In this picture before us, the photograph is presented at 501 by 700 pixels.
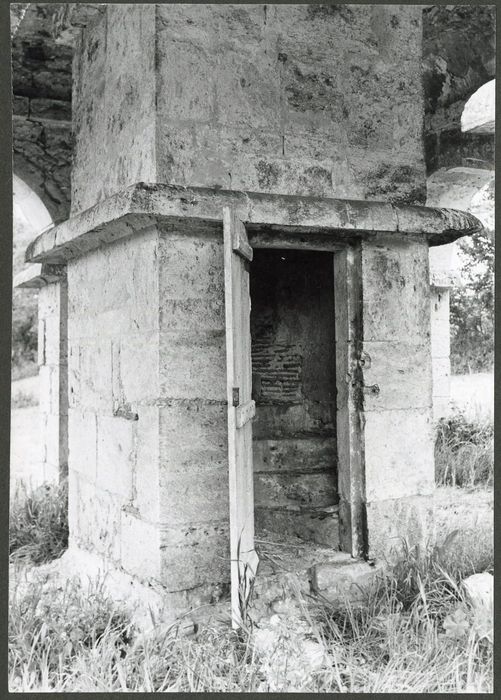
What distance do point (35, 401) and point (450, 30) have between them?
1092 centimetres

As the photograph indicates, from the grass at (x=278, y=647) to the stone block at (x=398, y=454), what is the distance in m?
0.51

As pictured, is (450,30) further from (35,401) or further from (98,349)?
(35,401)

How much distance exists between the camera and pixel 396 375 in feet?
14.3

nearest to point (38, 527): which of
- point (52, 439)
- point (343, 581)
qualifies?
point (52, 439)

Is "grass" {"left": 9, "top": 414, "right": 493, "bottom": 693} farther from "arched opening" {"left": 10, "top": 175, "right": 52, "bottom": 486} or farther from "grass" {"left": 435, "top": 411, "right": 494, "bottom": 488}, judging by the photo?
"arched opening" {"left": 10, "top": 175, "right": 52, "bottom": 486}

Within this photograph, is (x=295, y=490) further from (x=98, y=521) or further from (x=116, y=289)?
(x=116, y=289)

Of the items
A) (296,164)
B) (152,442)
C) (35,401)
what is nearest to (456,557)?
(152,442)

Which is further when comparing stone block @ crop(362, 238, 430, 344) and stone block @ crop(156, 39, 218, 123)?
stone block @ crop(362, 238, 430, 344)

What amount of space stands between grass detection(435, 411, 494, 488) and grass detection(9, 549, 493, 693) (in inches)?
132

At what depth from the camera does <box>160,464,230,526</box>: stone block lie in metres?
3.81

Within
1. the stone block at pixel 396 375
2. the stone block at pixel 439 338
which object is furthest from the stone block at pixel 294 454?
the stone block at pixel 439 338

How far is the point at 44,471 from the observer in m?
7.89

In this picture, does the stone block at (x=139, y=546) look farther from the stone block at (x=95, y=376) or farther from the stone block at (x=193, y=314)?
the stone block at (x=193, y=314)

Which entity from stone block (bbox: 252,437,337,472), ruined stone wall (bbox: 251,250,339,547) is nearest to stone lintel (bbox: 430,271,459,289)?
ruined stone wall (bbox: 251,250,339,547)
